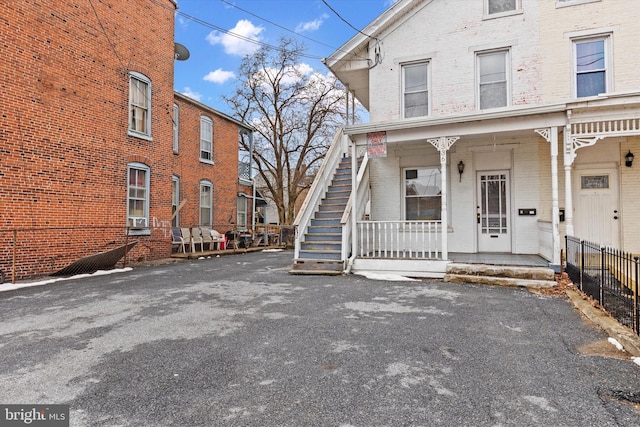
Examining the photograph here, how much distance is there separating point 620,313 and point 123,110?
12.2 metres

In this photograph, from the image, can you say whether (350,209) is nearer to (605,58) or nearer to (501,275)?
(501,275)

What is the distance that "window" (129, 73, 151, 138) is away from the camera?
11.0 meters

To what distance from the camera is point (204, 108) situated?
53.9 ft

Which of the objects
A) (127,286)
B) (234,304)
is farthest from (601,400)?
(127,286)

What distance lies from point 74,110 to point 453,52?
10145 millimetres

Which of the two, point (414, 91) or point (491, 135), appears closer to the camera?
point (491, 135)

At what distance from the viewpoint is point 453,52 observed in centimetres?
981

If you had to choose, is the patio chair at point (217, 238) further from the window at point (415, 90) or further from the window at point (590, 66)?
the window at point (590, 66)

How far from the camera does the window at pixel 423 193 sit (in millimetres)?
9742

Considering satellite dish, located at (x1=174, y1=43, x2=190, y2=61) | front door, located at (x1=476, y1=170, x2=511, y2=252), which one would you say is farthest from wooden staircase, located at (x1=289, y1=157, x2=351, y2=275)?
satellite dish, located at (x1=174, y1=43, x2=190, y2=61)

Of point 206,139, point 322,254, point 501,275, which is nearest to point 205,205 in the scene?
point 206,139

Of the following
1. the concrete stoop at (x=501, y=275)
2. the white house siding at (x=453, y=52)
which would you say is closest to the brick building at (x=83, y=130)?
the white house siding at (x=453, y=52)

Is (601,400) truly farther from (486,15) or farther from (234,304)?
(486,15)

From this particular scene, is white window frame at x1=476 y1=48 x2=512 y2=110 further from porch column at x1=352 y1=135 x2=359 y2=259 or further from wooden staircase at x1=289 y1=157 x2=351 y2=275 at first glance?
wooden staircase at x1=289 y1=157 x2=351 y2=275
